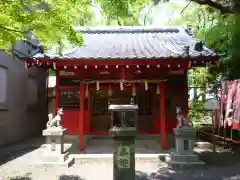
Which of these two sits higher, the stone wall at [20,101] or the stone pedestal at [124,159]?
the stone wall at [20,101]

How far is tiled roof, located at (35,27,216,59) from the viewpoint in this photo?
10625mm

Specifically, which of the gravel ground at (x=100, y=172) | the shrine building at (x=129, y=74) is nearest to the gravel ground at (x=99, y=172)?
the gravel ground at (x=100, y=172)

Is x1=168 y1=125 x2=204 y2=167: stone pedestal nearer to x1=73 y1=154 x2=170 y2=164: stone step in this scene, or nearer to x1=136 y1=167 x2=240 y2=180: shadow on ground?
x1=136 y1=167 x2=240 y2=180: shadow on ground

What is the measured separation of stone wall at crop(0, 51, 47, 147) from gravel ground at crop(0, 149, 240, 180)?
3.83 meters

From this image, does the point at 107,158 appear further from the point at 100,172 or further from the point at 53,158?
the point at 53,158

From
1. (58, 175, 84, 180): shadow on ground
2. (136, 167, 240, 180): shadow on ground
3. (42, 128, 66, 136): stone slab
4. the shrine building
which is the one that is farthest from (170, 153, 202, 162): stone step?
(42, 128, 66, 136): stone slab

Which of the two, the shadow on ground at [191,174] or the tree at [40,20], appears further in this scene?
the shadow on ground at [191,174]

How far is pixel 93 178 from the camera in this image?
24.6 ft

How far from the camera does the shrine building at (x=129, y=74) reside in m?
10.5

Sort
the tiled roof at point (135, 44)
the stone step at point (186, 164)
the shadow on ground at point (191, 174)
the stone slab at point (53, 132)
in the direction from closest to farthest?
the shadow on ground at point (191, 174) → the stone step at point (186, 164) → the stone slab at point (53, 132) → the tiled roof at point (135, 44)

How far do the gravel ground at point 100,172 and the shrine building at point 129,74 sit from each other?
216 centimetres

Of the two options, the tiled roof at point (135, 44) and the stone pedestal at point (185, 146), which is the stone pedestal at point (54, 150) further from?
the stone pedestal at point (185, 146)

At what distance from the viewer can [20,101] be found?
14203mm

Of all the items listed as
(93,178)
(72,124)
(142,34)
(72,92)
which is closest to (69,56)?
(72,92)
